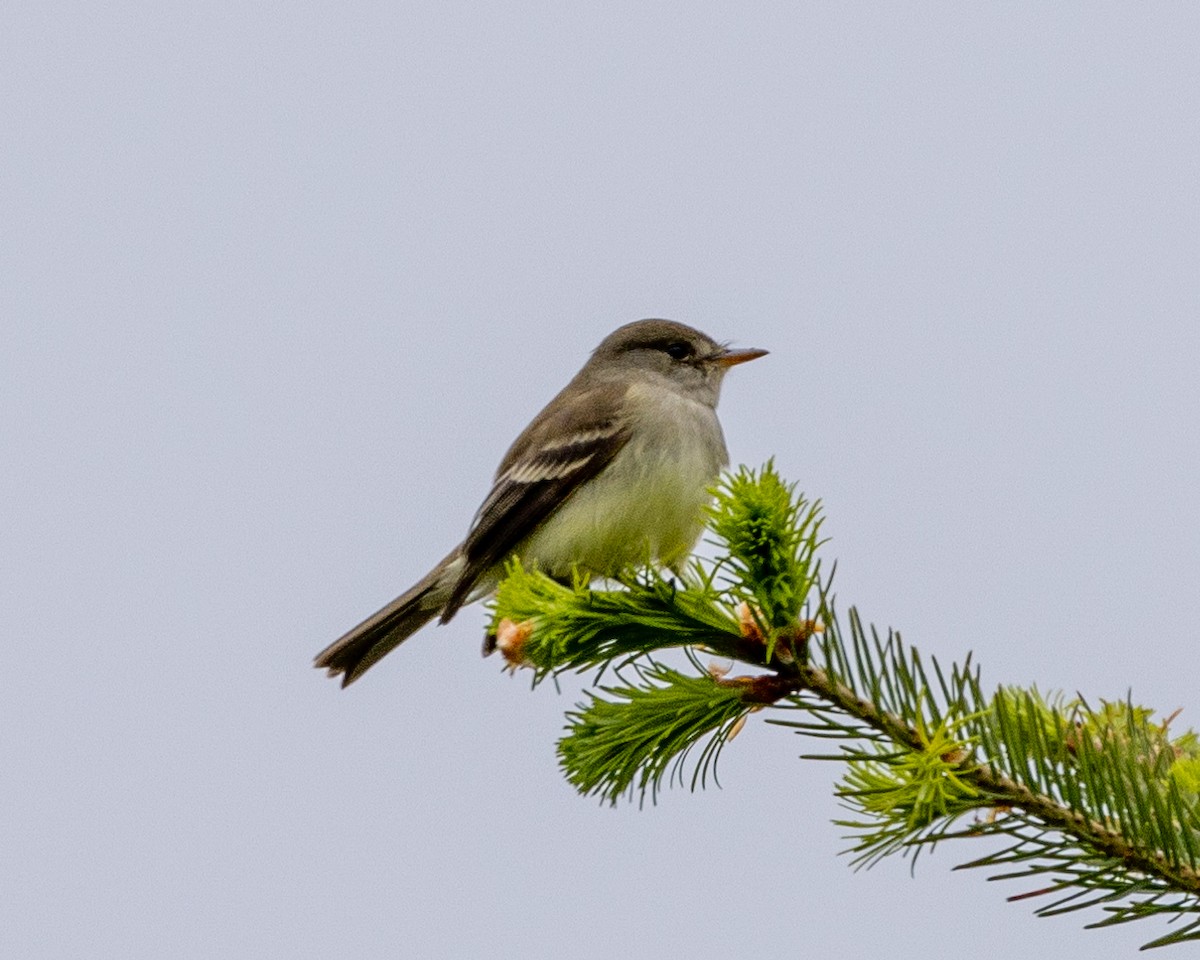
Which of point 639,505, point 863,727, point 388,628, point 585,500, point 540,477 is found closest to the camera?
point 863,727

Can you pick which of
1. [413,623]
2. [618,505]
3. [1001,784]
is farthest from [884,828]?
[413,623]

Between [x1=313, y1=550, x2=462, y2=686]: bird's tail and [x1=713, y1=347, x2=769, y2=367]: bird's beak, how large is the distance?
5.59 feet

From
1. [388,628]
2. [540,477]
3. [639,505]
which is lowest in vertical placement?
[388,628]

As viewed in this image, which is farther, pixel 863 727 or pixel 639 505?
pixel 639 505

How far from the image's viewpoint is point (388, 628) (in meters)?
6.53

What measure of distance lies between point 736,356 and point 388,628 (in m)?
2.23

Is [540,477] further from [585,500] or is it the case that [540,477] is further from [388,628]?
[388,628]

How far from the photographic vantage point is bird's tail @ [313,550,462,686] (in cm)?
643

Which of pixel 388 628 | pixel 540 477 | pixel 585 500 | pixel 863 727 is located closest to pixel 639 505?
pixel 585 500

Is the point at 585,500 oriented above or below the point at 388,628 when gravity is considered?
above

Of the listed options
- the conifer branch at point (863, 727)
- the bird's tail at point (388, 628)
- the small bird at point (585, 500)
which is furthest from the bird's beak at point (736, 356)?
the conifer branch at point (863, 727)

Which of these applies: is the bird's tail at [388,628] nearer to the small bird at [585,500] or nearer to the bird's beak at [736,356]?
the small bird at [585,500]

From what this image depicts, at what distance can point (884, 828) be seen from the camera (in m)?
2.32

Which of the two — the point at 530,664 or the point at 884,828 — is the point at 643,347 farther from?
→ the point at 884,828
